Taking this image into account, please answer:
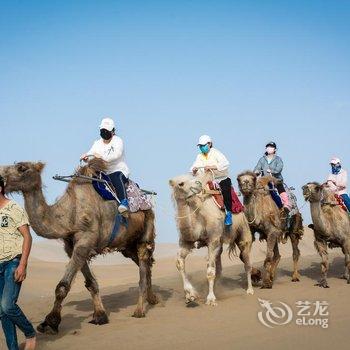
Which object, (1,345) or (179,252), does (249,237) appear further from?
(1,345)

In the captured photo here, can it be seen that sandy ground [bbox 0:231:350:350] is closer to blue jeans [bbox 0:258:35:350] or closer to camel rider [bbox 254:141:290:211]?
blue jeans [bbox 0:258:35:350]

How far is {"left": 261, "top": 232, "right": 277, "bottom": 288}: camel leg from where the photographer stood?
550 inches

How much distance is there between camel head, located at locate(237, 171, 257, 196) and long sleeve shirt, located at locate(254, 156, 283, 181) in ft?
5.56

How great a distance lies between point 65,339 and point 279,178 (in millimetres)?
8703

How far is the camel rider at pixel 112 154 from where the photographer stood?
10750 mm

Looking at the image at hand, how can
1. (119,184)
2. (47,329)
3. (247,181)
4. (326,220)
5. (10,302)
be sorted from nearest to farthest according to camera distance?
(10,302) → (47,329) → (119,184) → (247,181) → (326,220)

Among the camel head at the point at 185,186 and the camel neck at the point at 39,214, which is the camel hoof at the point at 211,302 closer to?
the camel head at the point at 185,186

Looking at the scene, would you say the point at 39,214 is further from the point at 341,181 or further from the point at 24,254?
the point at 341,181

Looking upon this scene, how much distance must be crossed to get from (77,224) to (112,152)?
1726 millimetres

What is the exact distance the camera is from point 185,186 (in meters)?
11.5

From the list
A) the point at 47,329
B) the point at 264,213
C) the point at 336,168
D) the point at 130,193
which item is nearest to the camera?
the point at 47,329

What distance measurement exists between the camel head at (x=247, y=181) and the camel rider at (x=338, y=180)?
3.06m

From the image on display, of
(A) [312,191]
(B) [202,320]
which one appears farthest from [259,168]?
(B) [202,320]

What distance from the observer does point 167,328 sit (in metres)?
9.09
